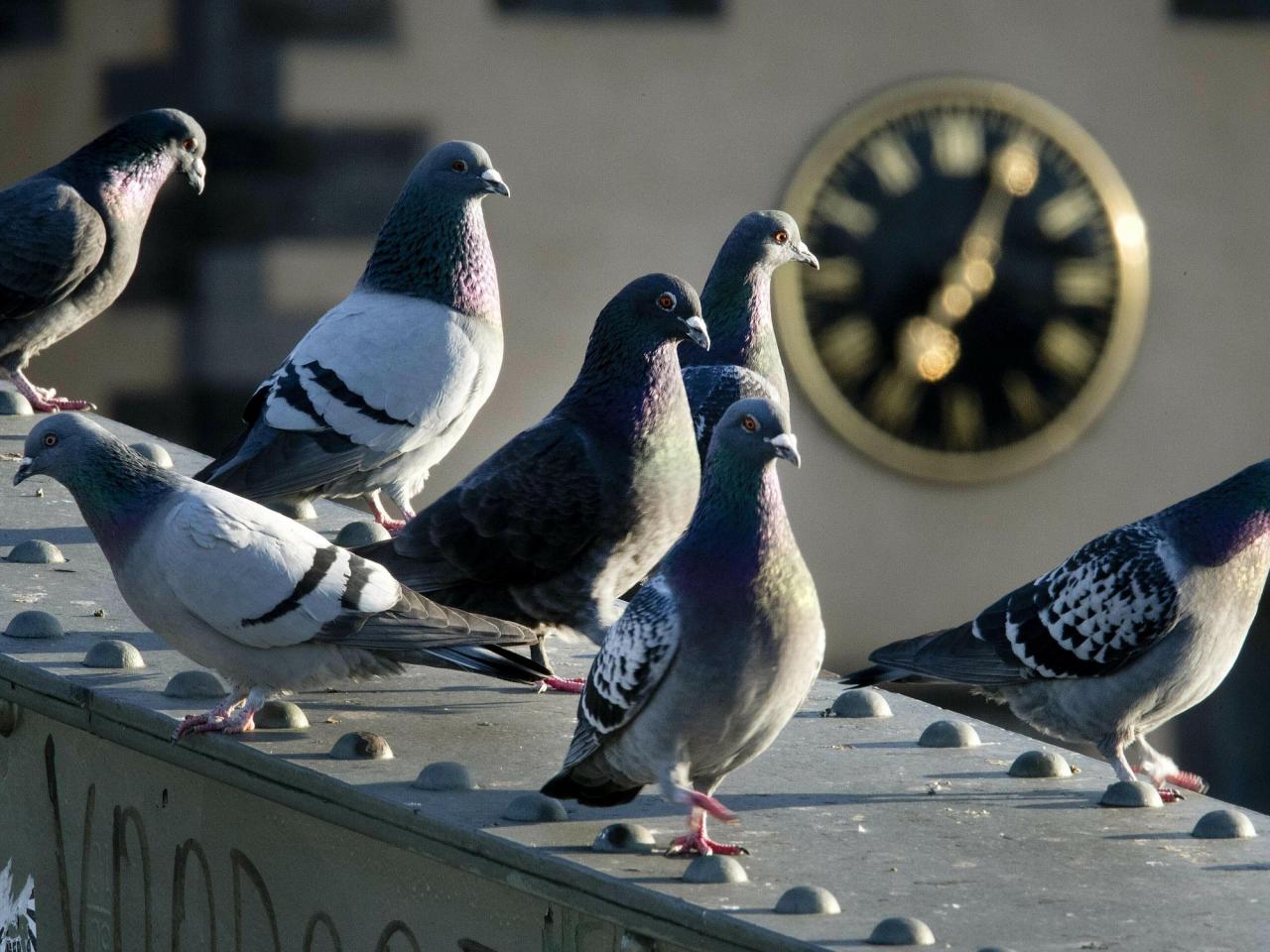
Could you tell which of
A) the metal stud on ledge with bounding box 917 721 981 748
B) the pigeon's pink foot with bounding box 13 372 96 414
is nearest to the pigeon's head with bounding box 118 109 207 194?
the pigeon's pink foot with bounding box 13 372 96 414

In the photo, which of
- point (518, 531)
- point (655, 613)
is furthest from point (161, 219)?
point (655, 613)

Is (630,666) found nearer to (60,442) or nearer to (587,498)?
(587,498)

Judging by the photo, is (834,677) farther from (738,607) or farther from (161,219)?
(161,219)

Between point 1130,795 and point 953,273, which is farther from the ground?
point 953,273

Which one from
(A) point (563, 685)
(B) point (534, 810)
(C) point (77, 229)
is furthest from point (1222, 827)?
(C) point (77, 229)

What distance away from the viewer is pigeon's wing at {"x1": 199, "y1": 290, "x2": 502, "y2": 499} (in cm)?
529

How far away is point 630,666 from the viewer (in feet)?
11.4

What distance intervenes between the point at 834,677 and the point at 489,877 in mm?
1633

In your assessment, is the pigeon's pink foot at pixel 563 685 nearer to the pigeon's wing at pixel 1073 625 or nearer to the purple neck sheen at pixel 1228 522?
the pigeon's wing at pixel 1073 625

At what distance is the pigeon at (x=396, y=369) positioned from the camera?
530cm

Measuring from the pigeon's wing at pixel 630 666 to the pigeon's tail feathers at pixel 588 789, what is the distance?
0.09 feet

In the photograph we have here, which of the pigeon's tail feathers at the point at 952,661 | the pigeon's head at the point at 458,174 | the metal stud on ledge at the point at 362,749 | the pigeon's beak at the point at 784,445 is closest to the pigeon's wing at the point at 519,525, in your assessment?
the pigeon's tail feathers at the point at 952,661

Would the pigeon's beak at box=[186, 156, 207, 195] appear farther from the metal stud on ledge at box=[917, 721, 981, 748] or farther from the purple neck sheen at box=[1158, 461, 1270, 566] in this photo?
the purple neck sheen at box=[1158, 461, 1270, 566]

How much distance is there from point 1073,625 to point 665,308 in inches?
42.9
